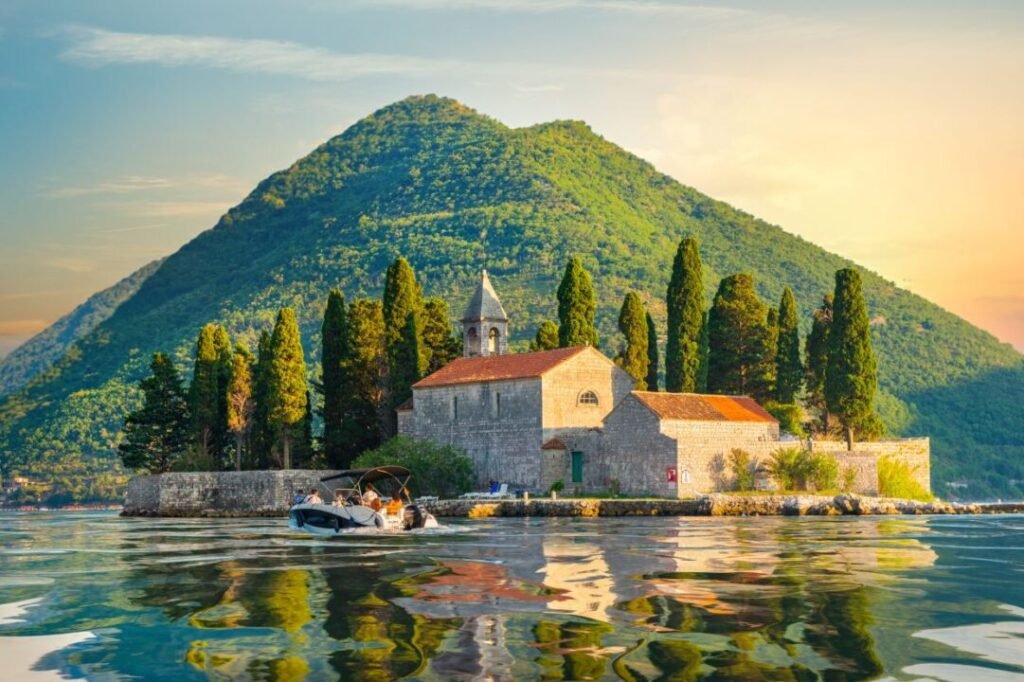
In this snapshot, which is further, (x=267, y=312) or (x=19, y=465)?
(x=267, y=312)

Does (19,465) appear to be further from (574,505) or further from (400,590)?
(400,590)

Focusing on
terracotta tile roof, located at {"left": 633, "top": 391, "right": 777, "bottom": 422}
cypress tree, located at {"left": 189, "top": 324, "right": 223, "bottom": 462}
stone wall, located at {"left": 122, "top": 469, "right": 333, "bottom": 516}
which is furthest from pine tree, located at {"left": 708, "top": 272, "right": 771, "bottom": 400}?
cypress tree, located at {"left": 189, "top": 324, "right": 223, "bottom": 462}

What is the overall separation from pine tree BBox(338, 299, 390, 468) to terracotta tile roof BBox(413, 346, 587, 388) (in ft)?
13.2

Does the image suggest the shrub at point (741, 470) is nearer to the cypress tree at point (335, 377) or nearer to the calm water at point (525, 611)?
the cypress tree at point (335, 377)

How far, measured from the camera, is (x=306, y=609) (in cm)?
1820

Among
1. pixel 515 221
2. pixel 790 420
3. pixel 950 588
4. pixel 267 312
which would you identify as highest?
pixel 515 221

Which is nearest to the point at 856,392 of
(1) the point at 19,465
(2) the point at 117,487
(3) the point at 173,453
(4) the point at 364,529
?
(4) the point at 364,529

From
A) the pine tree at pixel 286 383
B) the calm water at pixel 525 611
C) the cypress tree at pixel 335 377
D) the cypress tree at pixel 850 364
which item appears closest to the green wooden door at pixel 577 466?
the cypress tree at pixel 850 364

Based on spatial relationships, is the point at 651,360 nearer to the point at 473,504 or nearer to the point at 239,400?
the point at 473,504

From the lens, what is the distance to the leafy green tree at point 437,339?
71250 millimetres

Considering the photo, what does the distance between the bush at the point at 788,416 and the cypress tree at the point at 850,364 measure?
154 inches

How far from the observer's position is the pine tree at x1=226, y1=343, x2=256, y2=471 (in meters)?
69.2

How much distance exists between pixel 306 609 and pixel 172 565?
354 inches

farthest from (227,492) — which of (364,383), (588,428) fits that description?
(588,428)
